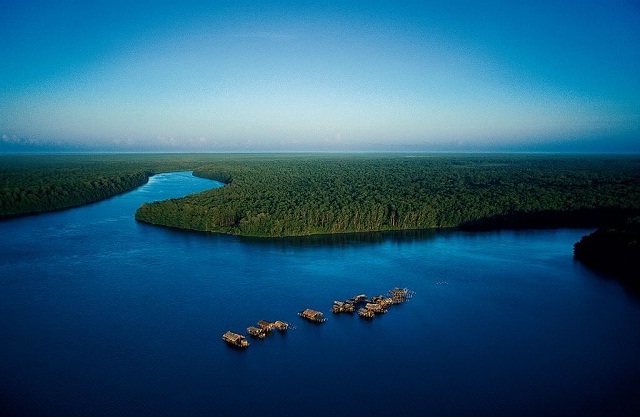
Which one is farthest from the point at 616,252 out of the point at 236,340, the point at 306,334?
the point at 236,340

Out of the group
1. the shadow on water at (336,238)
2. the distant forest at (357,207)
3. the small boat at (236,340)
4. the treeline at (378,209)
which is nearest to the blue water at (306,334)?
the small boat at (236,340)

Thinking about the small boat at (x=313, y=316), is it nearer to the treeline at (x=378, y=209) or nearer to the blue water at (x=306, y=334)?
the blue water at (x=306, y=334)

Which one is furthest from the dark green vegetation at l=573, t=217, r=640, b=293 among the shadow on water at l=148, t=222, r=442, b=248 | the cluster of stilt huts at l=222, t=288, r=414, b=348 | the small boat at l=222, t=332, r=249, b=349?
the small boat at l=222, t=332, r=249, b=349

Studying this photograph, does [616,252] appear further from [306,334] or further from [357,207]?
[306,334]

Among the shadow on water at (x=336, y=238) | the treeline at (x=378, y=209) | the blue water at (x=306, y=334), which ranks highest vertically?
the treeline at (x=378, y=209)

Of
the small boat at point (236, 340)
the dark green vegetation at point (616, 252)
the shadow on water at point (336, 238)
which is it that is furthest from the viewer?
the shadow on water at point (336, 238)

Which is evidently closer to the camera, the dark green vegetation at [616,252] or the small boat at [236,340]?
the small boat at [236,340]

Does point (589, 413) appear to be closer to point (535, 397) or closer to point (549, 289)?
point (535, 397)
